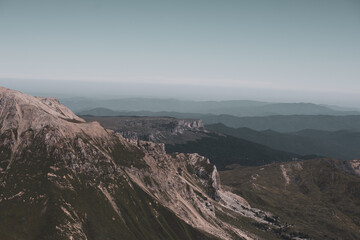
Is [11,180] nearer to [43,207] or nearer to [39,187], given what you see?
[39,187]

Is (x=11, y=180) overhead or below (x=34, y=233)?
overhead

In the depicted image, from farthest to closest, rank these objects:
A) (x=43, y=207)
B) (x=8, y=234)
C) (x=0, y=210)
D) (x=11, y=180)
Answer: (x=11, y=180) < (x=43, y=207) < (x=0, y=210) < (x=8, y=234)

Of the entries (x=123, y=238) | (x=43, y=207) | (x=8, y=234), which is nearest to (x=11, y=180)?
(x=43, y=207)

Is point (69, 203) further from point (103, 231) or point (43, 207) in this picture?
point (103, 231)

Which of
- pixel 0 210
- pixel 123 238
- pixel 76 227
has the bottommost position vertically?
pixel 123 238

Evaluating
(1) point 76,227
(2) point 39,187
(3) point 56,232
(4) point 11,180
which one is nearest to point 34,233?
(3) point 56,232

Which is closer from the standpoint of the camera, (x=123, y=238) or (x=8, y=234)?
(x=8, y=234)

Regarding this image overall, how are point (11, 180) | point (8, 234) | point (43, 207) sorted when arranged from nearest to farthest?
point (8, 234)
point (43, 207)
point (11, 180)

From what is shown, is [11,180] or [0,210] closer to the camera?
[0,210]

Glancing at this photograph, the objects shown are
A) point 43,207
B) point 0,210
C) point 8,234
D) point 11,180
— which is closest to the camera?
point 8,234
